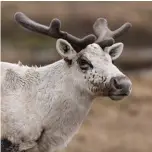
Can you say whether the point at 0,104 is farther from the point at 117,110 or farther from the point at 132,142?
the point at 117,110

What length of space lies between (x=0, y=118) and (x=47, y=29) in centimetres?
117

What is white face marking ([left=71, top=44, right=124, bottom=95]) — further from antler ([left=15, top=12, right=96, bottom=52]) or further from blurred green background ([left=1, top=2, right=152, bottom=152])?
blurred green background ([left=1, top=2, right=152, bottom=152])

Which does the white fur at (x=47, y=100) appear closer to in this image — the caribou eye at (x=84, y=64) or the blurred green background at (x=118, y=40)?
the caribou eye at (x=84, y=64)

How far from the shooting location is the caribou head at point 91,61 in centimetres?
889

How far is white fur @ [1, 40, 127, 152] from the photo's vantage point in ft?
30.2

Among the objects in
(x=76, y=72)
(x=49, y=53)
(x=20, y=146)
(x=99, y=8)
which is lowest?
(x=20, y=146)

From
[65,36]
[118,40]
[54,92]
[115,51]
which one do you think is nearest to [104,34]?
[115,51]

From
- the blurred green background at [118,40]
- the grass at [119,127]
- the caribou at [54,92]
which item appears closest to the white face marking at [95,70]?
the caribou at [54,92]

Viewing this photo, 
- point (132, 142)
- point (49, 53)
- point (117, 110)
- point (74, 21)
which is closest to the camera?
point (132, 142)

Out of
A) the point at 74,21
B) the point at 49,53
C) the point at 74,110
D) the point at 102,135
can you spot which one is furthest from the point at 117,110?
the point at 74,110

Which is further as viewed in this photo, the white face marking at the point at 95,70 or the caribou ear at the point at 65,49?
the caribou ear at the point at 65,49

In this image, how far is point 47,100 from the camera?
9430 millimetres

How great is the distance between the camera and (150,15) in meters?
27.6

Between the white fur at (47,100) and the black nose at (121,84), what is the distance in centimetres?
28
